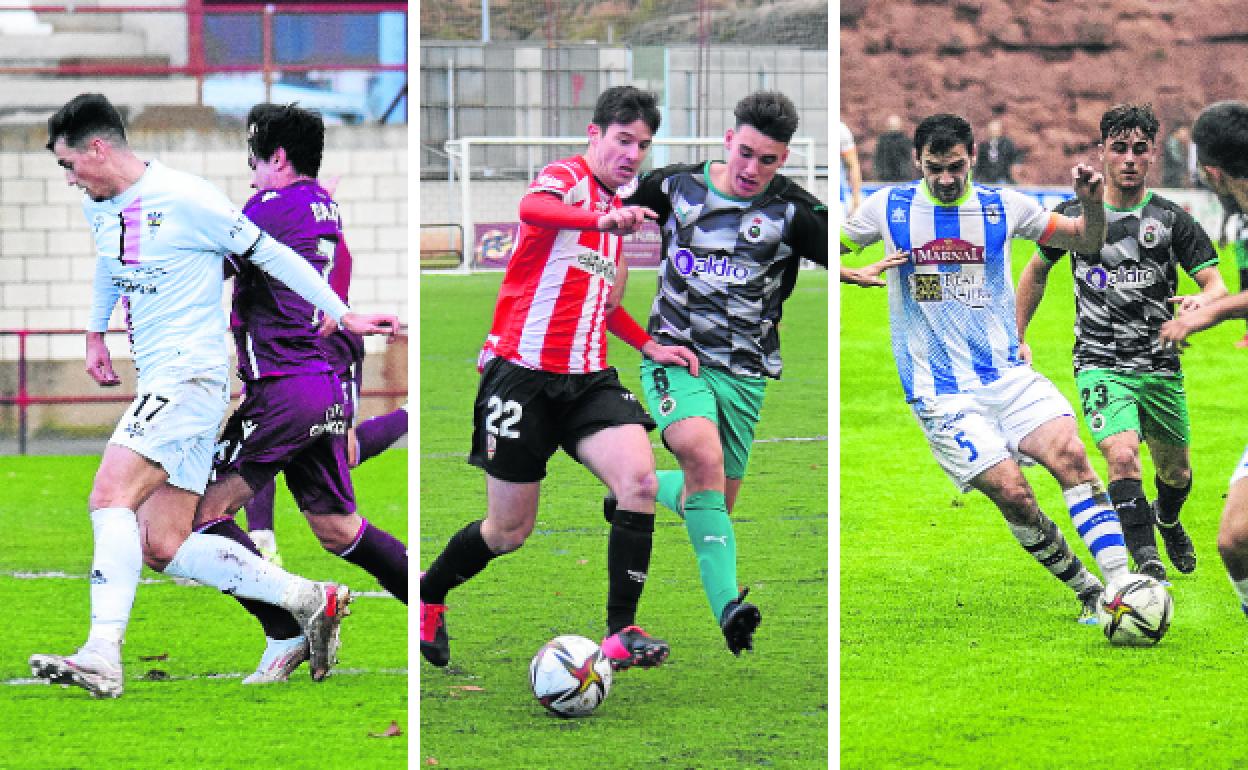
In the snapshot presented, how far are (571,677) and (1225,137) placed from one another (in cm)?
248

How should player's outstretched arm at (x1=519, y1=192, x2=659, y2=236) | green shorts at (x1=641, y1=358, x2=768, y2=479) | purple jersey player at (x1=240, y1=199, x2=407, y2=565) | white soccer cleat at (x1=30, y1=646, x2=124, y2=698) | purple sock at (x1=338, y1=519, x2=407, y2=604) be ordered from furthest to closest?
purple jersey player at (x1=240, y1=199, x2=407, y2=565), purple sock at (x1=338, y1=519, x2=407, y2=604), green shorts at (x1=641, y1=358, x2=768, y2=479), white soccer cleat at (x1=30, y1=646, x2=124, y2=698), player's outstretched arm at (x1=519, y1=192, x2=659, y2=236)

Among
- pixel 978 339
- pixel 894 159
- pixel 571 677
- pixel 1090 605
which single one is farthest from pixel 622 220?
pixel 894 159

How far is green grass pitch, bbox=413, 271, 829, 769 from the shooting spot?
4633 millimetres

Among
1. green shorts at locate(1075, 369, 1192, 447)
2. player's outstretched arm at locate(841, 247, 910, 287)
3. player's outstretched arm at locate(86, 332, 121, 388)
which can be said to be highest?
player's outstretched arm at locate(841, 247, 910, 287)

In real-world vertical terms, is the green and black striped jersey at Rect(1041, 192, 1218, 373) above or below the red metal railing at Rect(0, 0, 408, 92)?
below

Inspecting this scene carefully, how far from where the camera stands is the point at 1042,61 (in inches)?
1052

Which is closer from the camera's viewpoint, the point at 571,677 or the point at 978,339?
the point at 571,677

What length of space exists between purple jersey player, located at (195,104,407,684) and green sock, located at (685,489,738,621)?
101 centimetres

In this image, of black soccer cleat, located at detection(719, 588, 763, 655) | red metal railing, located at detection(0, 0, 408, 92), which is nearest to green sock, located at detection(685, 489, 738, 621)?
black soccer cleat, located at detection(719, 588, 763, 655)

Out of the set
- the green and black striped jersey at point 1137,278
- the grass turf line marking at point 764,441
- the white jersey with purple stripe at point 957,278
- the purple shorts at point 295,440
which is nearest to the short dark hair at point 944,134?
the white jersey with purple stripe at point 957,278

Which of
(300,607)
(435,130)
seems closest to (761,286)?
(300,607)

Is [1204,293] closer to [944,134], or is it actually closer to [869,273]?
[944,134]

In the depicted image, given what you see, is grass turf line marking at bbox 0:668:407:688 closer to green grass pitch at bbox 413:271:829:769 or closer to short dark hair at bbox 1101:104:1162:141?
green grass pitch at bbox 413:271:829:769

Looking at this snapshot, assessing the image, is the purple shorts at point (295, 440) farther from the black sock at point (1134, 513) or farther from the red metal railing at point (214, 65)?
the red metal railing at point (214, 65)
